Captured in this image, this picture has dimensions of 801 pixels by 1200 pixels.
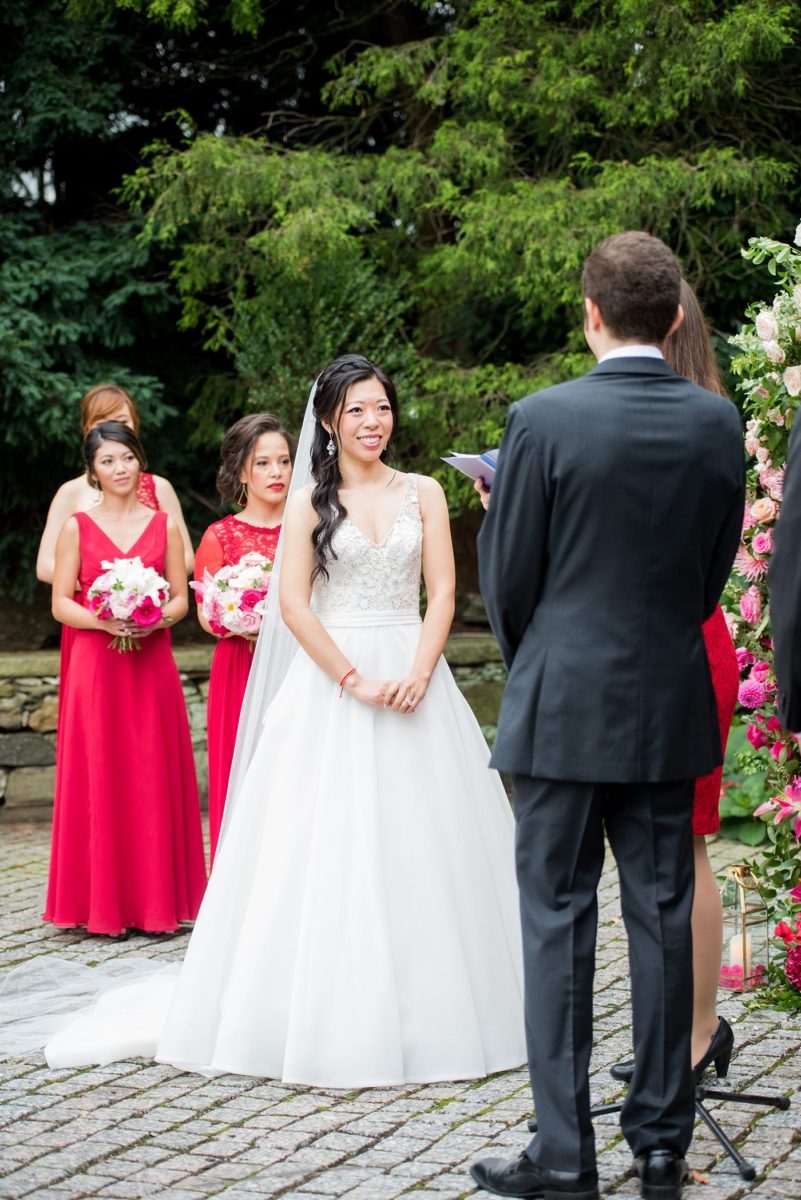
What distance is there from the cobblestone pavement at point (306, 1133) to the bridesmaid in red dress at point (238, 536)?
1833mm

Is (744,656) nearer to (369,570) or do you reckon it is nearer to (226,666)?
(369,570)

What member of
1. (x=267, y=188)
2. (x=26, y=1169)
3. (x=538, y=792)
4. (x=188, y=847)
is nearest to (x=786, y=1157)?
(x=538, y=792)

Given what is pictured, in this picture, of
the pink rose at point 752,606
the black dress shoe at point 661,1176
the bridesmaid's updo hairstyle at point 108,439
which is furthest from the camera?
the bridesmaid's updo hairstyle at point 108,439

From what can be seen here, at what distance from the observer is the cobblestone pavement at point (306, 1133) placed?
3660mm

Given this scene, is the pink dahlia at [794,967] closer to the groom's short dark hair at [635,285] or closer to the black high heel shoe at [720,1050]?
the black high heel shoe at [720,1050]

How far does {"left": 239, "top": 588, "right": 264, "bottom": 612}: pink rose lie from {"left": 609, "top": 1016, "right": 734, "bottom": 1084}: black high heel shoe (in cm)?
259

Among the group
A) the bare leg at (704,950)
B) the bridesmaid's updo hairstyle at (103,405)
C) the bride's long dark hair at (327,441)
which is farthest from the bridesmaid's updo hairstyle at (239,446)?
the bare leg at (704,950)

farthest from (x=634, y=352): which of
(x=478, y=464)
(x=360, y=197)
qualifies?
(x=360, y=197)

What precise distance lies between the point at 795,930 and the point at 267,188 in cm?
631

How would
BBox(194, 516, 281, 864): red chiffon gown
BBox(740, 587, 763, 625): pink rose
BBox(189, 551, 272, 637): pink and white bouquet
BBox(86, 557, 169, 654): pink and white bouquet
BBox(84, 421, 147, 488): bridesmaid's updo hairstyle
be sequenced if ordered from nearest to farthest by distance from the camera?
BBox(740, 587, 763, 625): pink rose < BBox(189, 551, 272, 637): pink and white bouquet < BBox(194, 516, 281, 864): red chiffon gown < BBox(86, 557, 169, 654): pink and white bouquet < BBox(84, 421, 147, 488): bridesmaid's updo hairstyle

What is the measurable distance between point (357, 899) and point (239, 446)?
2.56 metres

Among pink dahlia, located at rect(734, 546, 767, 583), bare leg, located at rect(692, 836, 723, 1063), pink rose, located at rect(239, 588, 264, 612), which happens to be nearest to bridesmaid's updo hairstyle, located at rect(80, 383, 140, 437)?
pink rose, located at rect(239, 588, 264, 612)

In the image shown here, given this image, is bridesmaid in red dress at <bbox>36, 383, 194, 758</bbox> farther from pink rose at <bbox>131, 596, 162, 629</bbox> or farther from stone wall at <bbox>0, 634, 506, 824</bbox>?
stone wall at <bbox>0, 634, 506, 824</bbox>

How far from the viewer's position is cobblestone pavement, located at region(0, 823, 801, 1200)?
366 cm
